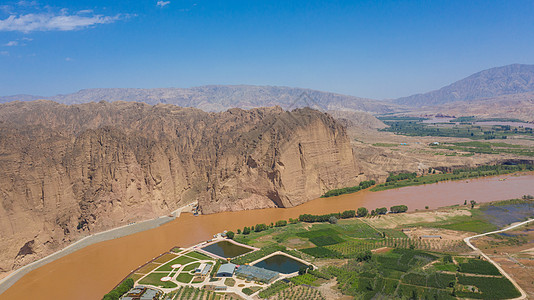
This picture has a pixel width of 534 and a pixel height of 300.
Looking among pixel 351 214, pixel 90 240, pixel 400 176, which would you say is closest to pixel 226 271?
pixel 90 240

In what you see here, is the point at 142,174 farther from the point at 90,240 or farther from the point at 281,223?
the point at 281,223

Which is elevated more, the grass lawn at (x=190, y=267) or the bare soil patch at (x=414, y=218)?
the grass lawn at (x=190, y=267)

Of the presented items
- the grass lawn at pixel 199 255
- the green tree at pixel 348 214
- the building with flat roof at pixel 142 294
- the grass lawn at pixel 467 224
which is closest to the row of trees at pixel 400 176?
the grass lawn at pixel 467 224

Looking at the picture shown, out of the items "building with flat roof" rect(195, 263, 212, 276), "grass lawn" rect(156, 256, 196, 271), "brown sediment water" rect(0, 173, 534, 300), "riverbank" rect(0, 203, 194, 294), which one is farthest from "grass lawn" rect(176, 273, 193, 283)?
"riverbank" rect(0, 203, 194, 294)

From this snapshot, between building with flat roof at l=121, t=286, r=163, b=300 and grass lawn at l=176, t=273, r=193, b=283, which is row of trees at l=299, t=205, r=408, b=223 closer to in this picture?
grass lawn at l=176, t=273, r=193, b=283

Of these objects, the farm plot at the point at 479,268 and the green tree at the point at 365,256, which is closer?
the farm plot at the point at 479,268

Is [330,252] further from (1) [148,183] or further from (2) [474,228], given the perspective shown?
(1) [148,183]

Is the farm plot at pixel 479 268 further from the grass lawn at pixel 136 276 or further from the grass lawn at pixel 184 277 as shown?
the grass lawn at pixel 136 276
